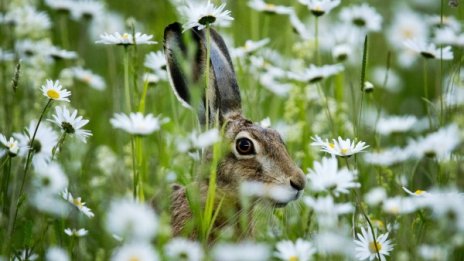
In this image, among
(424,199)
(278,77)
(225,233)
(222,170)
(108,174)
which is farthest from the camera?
(278,77)

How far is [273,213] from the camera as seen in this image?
15.8 feet

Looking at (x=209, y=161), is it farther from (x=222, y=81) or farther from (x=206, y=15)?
(x=206, y=15)

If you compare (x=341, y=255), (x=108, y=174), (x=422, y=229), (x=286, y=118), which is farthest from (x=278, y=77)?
(x=341, y=255)

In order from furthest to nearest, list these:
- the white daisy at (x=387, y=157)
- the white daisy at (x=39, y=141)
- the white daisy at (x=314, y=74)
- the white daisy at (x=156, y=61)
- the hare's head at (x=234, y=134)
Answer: the white daisy at (x=314, y=74) < the white daisy at (x=156, y=61) < the white daisy at (x=387, y=157) < the hare's head at (x=234, y=134) < the white daisy at (x=39, y=141)

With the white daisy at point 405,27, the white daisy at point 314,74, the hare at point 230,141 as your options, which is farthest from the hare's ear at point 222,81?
the white daisy at point 405,27

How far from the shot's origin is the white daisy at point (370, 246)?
159 inches

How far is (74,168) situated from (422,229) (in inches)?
69.5

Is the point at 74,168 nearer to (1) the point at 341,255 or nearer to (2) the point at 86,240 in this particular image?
(2) the point at 86,240

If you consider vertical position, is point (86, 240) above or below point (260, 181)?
below

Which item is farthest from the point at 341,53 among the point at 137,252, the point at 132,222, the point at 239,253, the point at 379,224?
the point at 132,222

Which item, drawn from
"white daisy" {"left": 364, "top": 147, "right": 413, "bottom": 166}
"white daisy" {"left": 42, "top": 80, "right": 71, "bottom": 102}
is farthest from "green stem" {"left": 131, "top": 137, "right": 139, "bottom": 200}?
"white daisy" {"left": 364, "top": 147, "right": 413, "bottom": 166}

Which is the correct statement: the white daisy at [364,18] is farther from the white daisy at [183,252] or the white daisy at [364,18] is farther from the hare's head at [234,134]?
the white daisy at [183,252]

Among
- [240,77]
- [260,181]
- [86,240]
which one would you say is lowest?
[86,240]

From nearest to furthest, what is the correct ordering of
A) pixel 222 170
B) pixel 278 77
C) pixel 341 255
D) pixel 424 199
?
pixel 341 255
pixel 424 199
pixel 222 170
pixel 278 77
